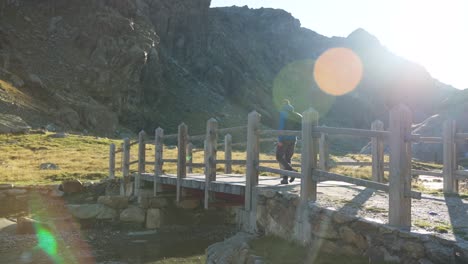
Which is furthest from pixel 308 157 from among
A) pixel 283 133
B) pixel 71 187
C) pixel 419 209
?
pixel 71 187

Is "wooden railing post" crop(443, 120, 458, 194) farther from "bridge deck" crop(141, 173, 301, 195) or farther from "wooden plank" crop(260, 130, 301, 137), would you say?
"wooden plank" crop(260, 130, 301, 137)

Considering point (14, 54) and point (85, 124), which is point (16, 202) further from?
point (14, 54)

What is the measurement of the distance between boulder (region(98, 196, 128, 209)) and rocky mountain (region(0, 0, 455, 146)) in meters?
40.7

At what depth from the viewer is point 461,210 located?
7.56m

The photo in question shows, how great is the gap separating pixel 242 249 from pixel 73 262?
5634mm

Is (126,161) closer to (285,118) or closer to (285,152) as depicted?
(285,152)

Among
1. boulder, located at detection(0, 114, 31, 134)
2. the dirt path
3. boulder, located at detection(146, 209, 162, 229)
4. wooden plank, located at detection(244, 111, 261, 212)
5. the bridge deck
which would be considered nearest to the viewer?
the dirt path

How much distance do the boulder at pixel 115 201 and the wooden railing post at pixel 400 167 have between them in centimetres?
1164

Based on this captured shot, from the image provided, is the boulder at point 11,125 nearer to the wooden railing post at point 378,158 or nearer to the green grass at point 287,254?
the wooden railing post at point 378,158

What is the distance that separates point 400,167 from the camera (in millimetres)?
6102

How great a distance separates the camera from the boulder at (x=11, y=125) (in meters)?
41.4

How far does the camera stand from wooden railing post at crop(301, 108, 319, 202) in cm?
793

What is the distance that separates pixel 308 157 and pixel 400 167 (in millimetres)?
2152

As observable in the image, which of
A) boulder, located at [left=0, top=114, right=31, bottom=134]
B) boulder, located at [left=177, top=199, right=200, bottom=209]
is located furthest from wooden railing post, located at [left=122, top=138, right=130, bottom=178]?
boulder, located at [left=0, top=114, right=31, bottom=134]
